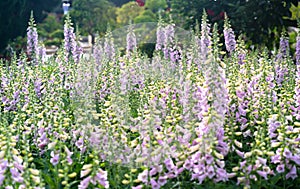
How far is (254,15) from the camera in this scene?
12.7 m

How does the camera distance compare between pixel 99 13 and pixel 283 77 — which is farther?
pixel 99 13

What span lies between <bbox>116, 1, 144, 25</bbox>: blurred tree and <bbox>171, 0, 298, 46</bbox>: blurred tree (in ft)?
54.7

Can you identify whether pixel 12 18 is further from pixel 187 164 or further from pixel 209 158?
pixel 209 158

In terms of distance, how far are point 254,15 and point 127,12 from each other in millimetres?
18185

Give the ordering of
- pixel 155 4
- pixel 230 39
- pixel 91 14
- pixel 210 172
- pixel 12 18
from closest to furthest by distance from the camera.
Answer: pixel 210 172
pixel 230 39
pixel 12 18
pixel 155 4
pixel 91 14

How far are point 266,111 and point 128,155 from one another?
Result: 1456 millimetres

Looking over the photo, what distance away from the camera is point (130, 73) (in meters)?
7.57

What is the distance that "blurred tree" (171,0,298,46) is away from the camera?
12.4 meters

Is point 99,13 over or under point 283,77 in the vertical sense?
over

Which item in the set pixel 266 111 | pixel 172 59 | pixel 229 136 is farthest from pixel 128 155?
pixel 172 59

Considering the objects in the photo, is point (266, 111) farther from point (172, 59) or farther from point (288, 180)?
point (172, 59)

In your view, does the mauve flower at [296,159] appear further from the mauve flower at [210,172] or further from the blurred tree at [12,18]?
the blurred tree at [12,18]

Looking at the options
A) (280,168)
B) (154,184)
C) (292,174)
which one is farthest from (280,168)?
(154,184)

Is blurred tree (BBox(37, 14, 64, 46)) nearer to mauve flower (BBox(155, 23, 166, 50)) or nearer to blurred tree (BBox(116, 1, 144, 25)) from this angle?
blurred tree (BBox(116, 1, 144, 25))
